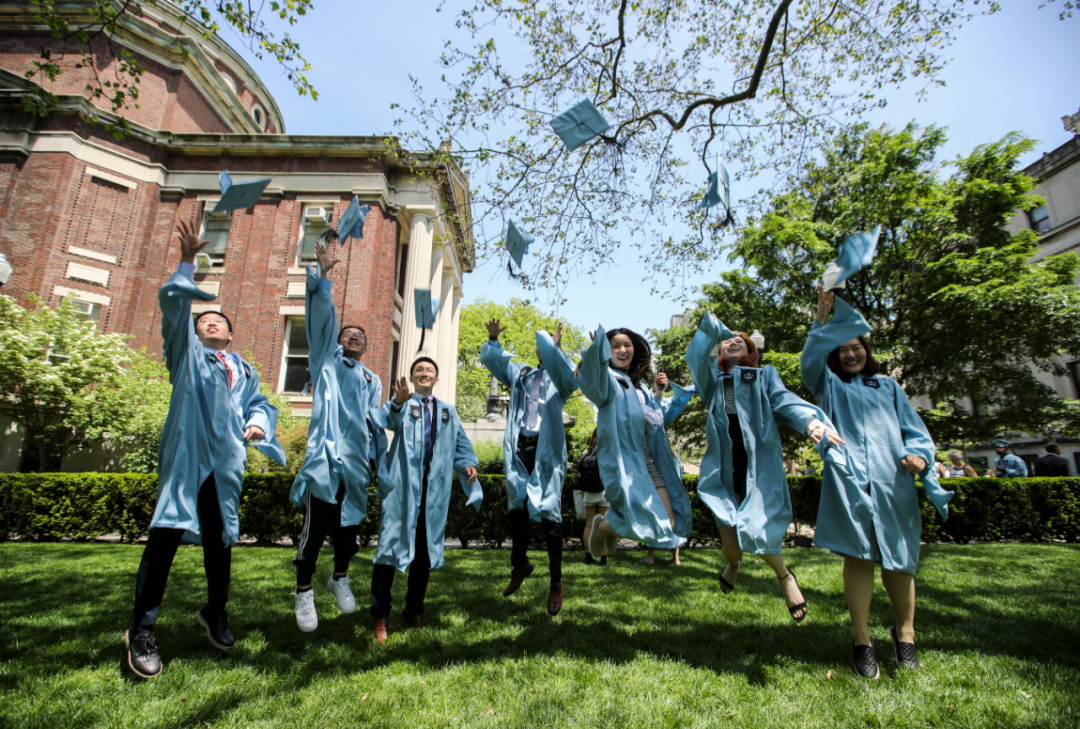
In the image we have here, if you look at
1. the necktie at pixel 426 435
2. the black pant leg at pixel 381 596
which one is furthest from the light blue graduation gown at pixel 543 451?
the black pant leg at pixel 381 596

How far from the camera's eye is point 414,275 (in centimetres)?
1930

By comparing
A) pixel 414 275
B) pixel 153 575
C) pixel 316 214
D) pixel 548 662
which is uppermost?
pixel 316 214

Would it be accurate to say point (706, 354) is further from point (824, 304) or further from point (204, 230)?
point (204, 230)

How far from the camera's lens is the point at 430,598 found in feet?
16.1

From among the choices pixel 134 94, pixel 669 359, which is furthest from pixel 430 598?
pixel 669 359

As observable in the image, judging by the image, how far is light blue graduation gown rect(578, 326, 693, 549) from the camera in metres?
3.56

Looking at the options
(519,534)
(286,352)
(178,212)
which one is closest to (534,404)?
(519,534)

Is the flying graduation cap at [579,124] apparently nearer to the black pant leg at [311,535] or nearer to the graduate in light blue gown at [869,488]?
the graduate in light blue gown at [869,488]

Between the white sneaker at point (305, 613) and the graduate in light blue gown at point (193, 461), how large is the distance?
1.37 ft

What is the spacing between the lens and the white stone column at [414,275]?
19.3 meters

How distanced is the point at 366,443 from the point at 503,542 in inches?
252

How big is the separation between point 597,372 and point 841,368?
161cm

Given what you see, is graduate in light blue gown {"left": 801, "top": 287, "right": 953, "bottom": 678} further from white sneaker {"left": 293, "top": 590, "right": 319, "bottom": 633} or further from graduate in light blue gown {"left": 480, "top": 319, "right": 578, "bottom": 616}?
white sneaker {"left": 293, "top": 590, "right": 319, "bottom": 633}

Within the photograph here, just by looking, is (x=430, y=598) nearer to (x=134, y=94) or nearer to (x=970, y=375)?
(x=134, y=94)
